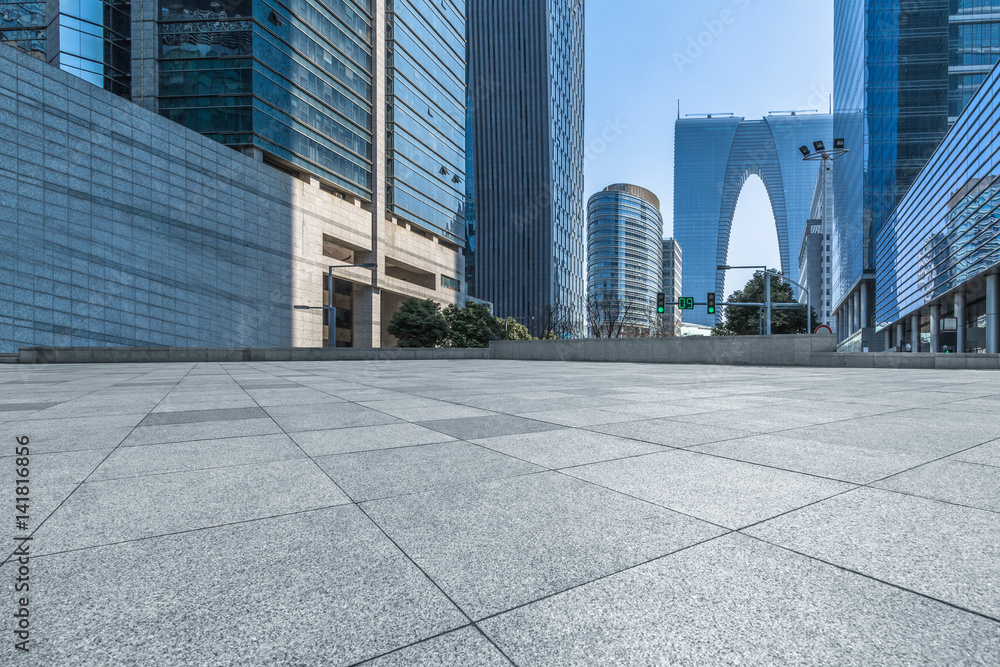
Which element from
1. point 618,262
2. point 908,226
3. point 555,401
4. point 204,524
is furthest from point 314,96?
point 618,262

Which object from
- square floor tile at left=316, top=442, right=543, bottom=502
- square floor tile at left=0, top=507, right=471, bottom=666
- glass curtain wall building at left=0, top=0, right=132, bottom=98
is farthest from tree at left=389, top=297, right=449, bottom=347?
square floor tile at left=0, top=507, right=471, bottom=666

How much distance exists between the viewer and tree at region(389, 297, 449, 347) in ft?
173

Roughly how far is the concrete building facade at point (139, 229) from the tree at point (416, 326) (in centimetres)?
824

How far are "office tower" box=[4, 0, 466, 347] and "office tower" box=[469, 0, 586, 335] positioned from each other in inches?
1801

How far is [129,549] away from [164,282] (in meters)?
41.9

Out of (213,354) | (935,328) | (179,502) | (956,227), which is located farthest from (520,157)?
(179,502)

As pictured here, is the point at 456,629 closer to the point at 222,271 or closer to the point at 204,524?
the point at 204,524

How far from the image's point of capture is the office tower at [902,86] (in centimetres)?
5728

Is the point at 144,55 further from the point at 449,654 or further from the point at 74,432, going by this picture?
the point at 449,654

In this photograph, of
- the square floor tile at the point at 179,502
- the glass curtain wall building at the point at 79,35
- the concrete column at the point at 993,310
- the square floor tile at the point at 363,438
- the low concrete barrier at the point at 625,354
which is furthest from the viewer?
the glass curtain wall building at the point at 79,35

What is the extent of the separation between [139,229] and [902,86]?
3227 inches

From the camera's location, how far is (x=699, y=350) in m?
22.6


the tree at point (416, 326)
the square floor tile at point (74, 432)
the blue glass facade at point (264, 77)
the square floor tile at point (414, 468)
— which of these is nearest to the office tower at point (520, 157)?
the tree at point (416, 326)

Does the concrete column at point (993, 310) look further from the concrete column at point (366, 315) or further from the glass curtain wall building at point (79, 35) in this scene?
the glass curtain wall building at point (79, 35)
